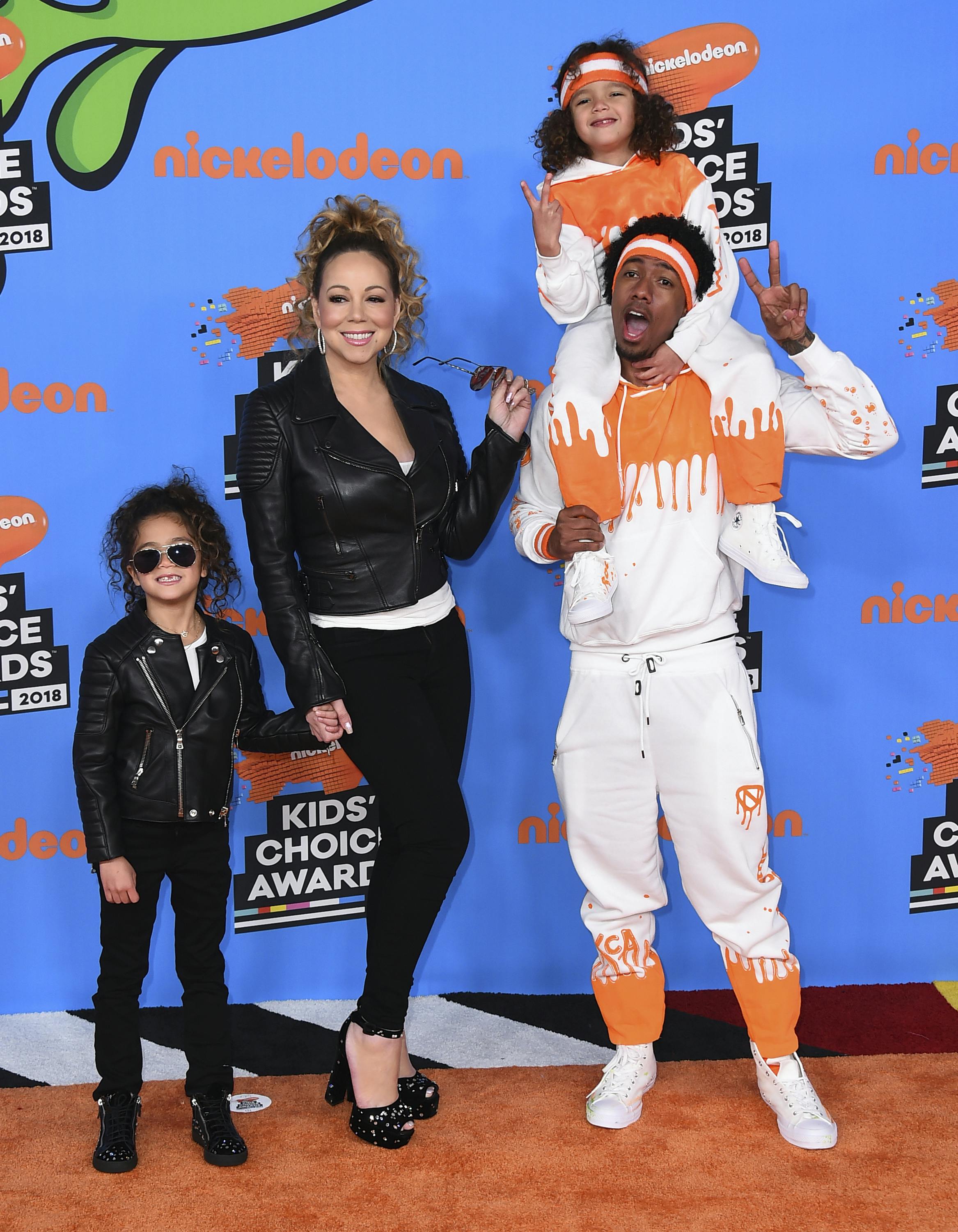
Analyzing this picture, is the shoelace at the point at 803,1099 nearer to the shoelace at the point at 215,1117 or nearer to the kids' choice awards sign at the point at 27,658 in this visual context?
the shoelace at the point at 215,1117

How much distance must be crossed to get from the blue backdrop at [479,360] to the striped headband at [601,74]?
313mm

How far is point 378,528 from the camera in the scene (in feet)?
7.63

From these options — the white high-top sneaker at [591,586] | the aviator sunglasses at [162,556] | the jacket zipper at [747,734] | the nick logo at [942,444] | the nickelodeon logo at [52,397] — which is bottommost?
the jacket zipper at [747,734]

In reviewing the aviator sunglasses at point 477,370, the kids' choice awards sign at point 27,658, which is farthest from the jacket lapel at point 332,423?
the kids' choice awards sign at point 27,658

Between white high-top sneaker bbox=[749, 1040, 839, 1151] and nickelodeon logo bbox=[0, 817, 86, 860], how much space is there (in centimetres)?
175

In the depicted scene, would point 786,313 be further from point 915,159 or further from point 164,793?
point 164,793

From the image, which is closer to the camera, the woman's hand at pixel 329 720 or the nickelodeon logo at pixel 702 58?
the woman's hand at pixel 329 720

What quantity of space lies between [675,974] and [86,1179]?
5.18 ft

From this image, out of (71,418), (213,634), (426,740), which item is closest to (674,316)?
(426,740)

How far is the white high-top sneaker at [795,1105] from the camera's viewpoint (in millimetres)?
2299

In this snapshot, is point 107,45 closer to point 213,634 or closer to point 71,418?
point 71,418

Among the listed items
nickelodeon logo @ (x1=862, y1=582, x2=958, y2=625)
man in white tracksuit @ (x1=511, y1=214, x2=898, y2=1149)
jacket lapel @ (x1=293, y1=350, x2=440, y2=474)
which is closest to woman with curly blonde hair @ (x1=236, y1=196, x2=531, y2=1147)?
jacket lapel @ (x1=293, y1=350, x2=440, y2=474)

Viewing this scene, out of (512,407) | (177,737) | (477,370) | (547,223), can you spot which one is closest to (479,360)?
(477,370)

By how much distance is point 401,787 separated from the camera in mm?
2287
